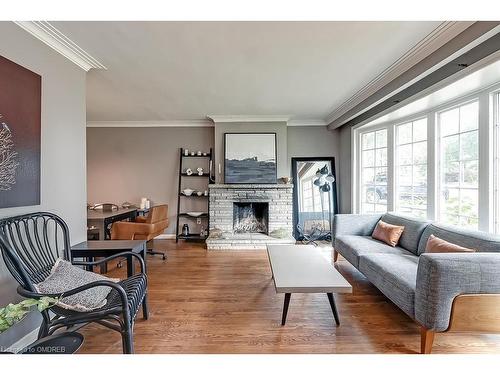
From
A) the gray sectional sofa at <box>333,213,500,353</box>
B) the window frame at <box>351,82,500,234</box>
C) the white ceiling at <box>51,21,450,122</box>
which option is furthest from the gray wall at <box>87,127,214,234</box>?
the gray sectional sofa at <box>333,213,500,353</box>

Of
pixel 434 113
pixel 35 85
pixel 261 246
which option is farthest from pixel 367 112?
pixel 35 85

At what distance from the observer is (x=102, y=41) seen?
2340 millimetres

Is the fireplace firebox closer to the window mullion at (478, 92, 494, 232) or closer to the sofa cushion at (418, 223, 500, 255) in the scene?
the sofa cushion at (418, 223, 500, 255)

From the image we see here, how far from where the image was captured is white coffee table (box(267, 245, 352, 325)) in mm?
2078

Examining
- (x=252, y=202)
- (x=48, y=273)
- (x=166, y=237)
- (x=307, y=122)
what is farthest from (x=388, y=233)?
(x=166, y=237)

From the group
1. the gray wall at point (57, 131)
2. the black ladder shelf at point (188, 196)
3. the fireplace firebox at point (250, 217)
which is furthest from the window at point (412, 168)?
the gray wall at point (57, 131)

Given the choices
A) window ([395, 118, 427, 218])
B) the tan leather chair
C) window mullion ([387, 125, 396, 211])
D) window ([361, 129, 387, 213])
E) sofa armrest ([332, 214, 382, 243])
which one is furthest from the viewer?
window ([361, 129, 387, 213])

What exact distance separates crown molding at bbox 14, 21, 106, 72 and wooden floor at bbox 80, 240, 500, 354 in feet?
7.95

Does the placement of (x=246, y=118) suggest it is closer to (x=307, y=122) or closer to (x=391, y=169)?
(x=307, y=122)

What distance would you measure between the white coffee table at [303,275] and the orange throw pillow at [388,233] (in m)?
1.01

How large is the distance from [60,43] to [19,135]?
94cm
